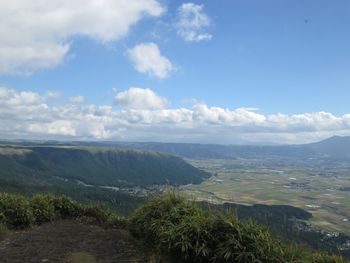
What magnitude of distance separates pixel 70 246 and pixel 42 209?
4713 millimetres

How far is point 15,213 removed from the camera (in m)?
15.8

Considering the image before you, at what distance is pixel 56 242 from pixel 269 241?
6.91 meters

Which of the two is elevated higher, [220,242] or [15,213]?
[220,242]

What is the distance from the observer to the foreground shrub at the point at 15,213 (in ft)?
51.0

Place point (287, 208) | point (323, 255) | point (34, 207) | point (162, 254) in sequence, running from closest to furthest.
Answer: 1. point (323, 255)
2. point (162, 254)
3. point (34, 207)
4. point (287, 208)

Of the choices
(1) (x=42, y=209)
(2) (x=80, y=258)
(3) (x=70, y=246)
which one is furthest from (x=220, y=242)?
(1) (x=42, y=209)

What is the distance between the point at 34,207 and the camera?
671 inches

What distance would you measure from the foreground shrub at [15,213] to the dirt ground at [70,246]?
592mm

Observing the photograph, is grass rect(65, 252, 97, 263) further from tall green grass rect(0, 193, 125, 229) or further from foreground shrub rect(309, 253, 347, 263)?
foreground shrub rect(309, 253, 347, 263)

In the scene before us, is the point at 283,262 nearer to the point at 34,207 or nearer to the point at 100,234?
the point at 100,234

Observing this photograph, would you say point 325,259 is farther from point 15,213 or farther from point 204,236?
point 15,213

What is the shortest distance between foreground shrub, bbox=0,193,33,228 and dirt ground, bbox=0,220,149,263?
1.94 feet

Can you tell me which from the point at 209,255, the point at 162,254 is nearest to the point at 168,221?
the point at 162,254

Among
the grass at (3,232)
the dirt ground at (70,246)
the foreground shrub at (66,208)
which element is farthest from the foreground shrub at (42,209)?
the grass at (3,232)
